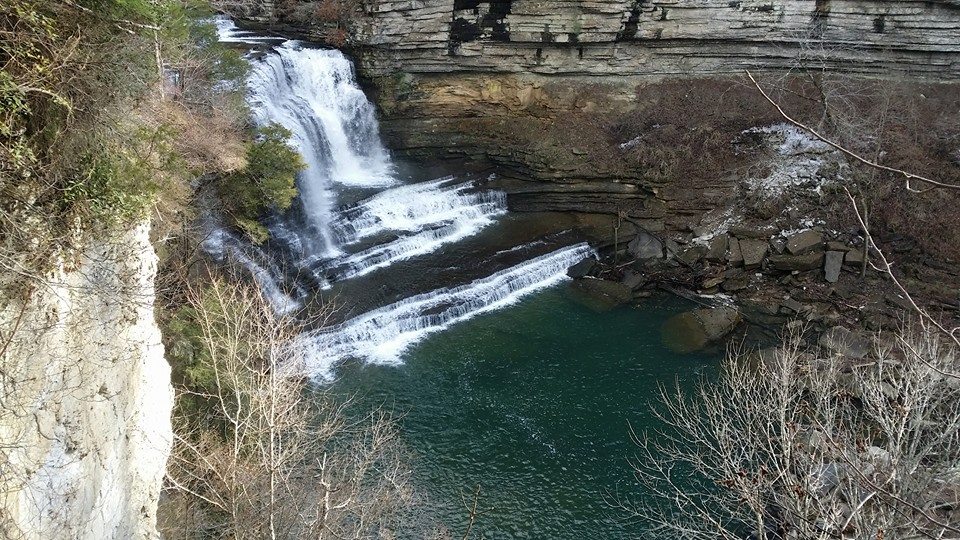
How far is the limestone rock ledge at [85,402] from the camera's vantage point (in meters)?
6.72

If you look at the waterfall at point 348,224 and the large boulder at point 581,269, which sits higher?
the waterfall at point 348,224

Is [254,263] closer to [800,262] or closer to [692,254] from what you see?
[692,254]

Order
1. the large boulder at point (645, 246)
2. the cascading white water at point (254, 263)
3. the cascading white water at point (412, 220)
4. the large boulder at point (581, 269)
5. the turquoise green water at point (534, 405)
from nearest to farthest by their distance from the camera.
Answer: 1. the turquoise green water at point (534, 405)
2. the cascading white water at point (254, 263)
3. the cascading white water at point (412, 220)
4. the large boulder at point (581, 269)
5. the large boulder at point (645, 246)

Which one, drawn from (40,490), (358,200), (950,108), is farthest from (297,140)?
(950,108)

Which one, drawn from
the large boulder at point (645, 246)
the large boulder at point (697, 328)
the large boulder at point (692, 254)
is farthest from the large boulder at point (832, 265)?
the large boulder at point (645, 246)

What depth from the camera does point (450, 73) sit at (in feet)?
89.1

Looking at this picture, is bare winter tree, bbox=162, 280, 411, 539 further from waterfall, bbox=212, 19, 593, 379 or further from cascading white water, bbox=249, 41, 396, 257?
cascading white water, bbox=249, 41, 396, 257

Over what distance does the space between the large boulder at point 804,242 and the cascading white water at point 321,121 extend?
14360 millimetres

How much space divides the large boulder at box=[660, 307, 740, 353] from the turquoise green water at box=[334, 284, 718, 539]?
15.6 inches

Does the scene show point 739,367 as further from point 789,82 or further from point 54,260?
point 54,260

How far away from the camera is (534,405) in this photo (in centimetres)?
1703

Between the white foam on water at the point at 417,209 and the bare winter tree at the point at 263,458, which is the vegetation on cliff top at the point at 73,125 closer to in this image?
the bare winter tree at the point at 263,458

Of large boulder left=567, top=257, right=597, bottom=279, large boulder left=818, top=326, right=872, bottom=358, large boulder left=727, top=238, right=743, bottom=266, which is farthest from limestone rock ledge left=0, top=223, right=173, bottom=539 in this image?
large boulder left=727, top=238, right=743, bottom=266

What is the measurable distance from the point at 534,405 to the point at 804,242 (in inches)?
460
